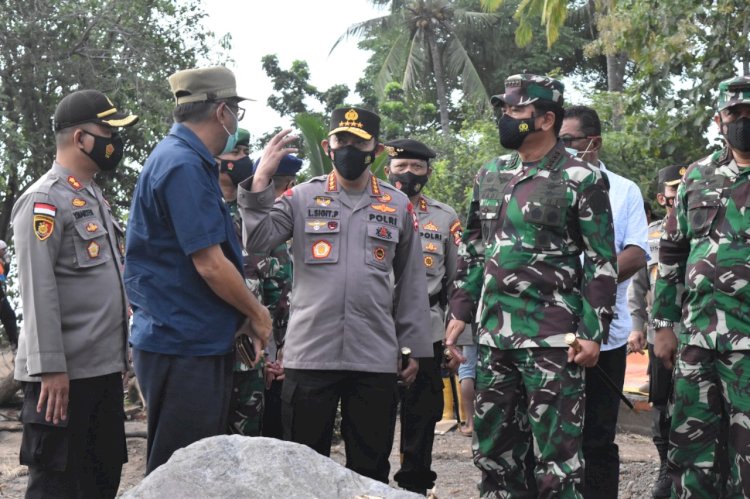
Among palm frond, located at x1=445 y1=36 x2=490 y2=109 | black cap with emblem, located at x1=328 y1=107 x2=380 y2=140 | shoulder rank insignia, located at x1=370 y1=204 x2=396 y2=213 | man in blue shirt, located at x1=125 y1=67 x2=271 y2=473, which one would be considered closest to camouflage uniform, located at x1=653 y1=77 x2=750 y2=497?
shoulder rank insignia, located at x1=370 y1=204 x2=396 y2=213

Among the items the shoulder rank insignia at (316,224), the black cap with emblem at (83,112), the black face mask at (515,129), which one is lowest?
the shoulder rank insignia at (316,224)

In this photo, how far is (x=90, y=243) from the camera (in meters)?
4.49

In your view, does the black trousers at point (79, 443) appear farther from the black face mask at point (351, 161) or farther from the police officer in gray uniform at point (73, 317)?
the black face mask at point (351, 161)

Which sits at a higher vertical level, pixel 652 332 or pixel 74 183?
pixel 74 183

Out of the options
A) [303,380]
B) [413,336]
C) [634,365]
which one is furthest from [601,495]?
[634,365]

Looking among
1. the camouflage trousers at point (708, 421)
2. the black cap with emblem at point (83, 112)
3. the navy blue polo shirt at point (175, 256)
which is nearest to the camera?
the navy blue polo shirt at point (175, 256)

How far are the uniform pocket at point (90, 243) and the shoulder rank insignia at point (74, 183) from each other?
17 centimetres

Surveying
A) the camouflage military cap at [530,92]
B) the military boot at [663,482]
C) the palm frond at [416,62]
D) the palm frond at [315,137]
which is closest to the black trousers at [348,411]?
the camouflage military cap at [530,92]

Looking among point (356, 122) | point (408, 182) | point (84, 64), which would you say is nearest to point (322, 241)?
point (356, 122)

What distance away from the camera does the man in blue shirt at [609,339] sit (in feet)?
17.0

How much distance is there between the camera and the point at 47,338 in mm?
4223

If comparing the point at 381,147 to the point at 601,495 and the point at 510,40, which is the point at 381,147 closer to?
the point at 601,495

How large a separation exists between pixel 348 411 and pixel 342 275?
673 millimetres

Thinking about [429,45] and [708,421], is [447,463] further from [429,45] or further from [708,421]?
[429,45]
